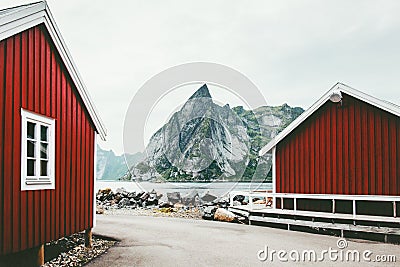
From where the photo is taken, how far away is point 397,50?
41.9 m

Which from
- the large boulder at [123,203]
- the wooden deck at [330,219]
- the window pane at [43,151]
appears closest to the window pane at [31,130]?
the window pane at [43,151]

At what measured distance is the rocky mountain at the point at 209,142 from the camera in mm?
56750

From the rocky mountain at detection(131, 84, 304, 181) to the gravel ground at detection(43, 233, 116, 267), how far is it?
120 feet

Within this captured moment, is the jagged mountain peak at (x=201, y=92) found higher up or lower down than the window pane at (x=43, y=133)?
higher up

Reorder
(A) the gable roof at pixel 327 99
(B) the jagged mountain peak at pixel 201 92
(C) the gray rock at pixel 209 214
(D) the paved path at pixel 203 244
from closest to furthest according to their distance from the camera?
(D) the paved path at pixel 203 244 < (A) the gable roof at pixel 327 99 < (C) the gray rock at pixel 209 214 < (B) the jagged mountain peak at pixel 201 92

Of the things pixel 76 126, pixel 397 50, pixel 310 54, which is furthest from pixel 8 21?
pixel 310 54

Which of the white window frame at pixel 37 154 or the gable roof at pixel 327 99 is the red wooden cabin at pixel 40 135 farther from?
the gable roof at pixel 327 99

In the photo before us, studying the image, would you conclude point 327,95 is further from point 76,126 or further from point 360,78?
point 360,78

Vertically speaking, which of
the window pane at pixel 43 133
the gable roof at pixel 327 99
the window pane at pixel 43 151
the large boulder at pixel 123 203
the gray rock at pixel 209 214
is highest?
the gable roof at pixel 327 99

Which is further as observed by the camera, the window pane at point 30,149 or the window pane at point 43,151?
the window pane at point 43,151

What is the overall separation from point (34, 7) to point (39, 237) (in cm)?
417

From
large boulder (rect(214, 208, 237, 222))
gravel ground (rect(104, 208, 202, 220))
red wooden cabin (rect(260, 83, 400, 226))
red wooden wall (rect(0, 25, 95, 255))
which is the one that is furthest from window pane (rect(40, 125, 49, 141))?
gravel ground (rect(104, 208, 202, 220))

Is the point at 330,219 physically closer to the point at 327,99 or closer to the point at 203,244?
the point at 327,99

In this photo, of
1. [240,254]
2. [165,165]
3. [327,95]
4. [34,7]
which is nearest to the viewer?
[34,7]
